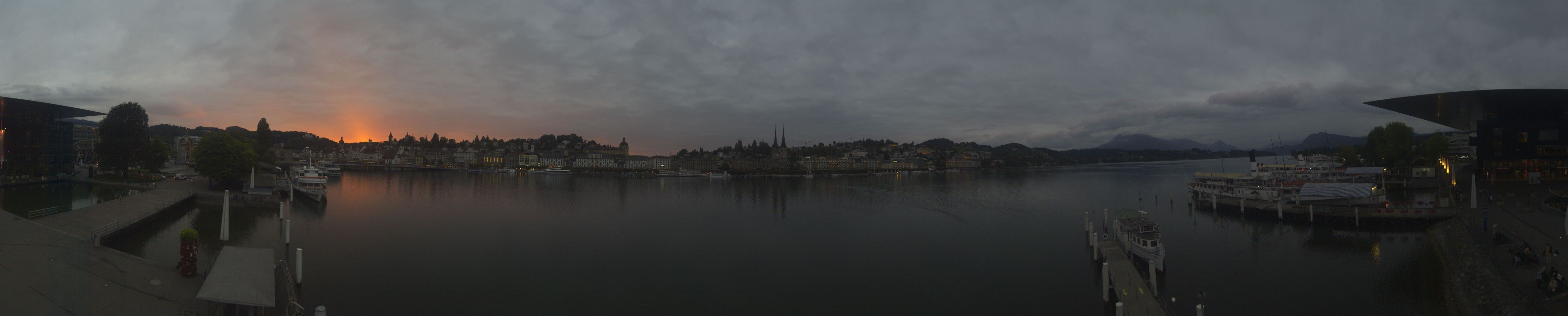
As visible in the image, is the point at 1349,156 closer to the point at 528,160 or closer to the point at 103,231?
the point at 103,231

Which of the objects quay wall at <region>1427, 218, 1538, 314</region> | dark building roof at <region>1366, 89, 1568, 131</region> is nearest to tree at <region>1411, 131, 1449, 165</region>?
dark building roof at <region>1366, 89, 1568, 131</region>

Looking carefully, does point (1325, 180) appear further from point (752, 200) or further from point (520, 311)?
point (520, 311)

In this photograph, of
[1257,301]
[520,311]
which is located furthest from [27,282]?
[1257,301]

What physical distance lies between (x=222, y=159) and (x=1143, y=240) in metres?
31.0

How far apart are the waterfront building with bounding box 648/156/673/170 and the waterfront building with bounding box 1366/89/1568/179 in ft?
231

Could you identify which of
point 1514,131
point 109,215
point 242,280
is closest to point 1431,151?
point 1514,131

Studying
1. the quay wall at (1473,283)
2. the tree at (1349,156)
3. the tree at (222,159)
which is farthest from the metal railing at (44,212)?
the tree at (1349,156)

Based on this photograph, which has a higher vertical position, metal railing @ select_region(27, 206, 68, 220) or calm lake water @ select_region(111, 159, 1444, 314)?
metal railing @ select_region(27, 206, 68, 220)

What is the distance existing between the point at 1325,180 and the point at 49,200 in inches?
1909

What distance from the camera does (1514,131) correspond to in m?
21.2

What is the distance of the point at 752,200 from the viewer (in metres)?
29.9

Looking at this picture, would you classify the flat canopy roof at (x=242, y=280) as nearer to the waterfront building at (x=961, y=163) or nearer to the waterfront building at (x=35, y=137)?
the waterfront building at (x=35, y=137)

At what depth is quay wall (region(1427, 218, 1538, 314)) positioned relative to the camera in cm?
745

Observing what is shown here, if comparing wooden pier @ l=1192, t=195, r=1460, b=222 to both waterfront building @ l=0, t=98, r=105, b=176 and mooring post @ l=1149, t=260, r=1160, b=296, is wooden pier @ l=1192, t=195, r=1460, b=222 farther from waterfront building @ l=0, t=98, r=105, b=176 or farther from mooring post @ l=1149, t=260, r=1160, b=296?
waterfront building @ l=0, t=98, r=105, b=176
